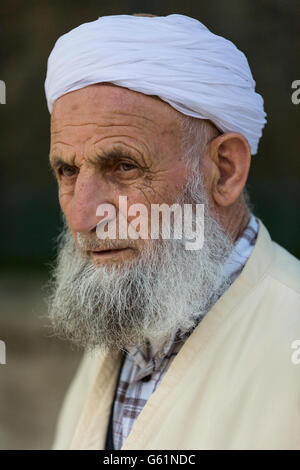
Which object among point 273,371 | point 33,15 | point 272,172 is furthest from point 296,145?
point 273,371

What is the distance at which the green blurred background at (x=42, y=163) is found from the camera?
19.2 ft

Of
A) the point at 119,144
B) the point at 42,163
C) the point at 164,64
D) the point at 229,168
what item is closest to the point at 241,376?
the point at 229,168

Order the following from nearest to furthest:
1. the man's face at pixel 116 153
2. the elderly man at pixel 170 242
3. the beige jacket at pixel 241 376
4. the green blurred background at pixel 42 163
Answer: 1. the beige jacket at pixel 241 376
2. the elderly man at pixel 170 242
3. the man's face at pixel 116 153
4. the green blurred background at pixel 42 163

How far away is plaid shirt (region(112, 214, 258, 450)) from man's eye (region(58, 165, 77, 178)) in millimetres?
692

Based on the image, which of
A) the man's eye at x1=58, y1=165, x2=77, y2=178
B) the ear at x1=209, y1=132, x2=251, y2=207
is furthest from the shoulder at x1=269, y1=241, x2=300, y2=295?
the man's eye at x1=58, y1=165, x2=77, y2=178

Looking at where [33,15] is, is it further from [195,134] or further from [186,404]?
[186,404]

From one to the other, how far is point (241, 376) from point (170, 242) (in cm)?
57

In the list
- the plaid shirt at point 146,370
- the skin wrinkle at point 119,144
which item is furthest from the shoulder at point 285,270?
the skin wrinkle at point 119,144

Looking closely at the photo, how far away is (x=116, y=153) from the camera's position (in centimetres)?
215

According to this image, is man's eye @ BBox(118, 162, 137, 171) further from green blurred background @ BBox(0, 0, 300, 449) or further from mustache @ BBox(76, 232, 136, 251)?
green blurred background @ BBox(0, 0, 300, 449)

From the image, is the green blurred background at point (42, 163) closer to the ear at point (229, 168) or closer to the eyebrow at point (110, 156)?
the ear at point (229, 168)

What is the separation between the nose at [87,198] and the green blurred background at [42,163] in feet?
11.7

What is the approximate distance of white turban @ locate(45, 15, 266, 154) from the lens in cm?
213

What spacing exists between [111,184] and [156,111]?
0.31 metres
